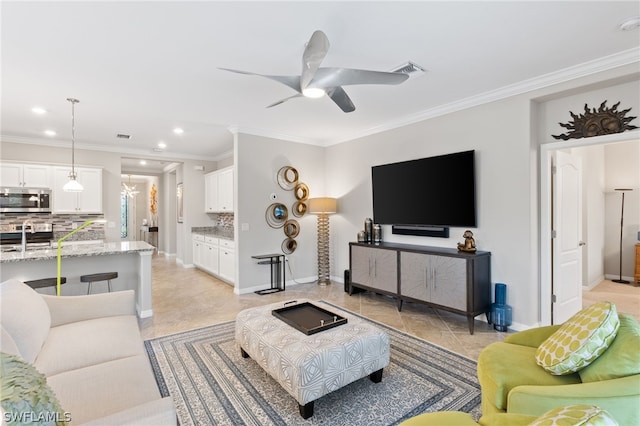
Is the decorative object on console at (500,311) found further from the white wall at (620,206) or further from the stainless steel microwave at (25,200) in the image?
the stainless steel microwave at (25,200)

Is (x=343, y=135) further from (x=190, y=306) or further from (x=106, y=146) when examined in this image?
(x=106, y=146)

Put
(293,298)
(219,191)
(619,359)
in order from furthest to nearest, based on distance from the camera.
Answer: (219,191)
(293,298)
(619,359)

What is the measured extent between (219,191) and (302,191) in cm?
202

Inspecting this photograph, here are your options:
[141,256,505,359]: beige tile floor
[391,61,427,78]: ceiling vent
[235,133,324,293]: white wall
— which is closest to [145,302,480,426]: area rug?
[141,256,505,359]: beige tile floor

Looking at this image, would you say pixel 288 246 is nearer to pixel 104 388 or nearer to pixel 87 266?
pixel 87 266

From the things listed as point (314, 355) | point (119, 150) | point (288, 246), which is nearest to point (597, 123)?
point (314, 355)

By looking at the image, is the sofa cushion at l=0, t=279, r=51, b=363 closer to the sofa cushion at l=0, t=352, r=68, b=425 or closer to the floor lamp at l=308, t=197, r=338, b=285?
the sofa cushion at l=0, t=352, r=68, b=425

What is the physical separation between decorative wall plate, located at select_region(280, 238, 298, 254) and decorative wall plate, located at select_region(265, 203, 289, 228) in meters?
0.31

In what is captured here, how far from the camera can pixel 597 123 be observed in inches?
121

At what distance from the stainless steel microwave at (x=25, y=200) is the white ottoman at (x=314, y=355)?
498cm

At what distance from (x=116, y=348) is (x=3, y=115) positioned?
431cm

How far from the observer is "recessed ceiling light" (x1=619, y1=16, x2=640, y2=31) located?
224 centimetres

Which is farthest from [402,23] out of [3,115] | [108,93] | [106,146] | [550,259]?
[106,146]

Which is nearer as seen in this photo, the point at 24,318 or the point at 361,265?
the point at 24,318
